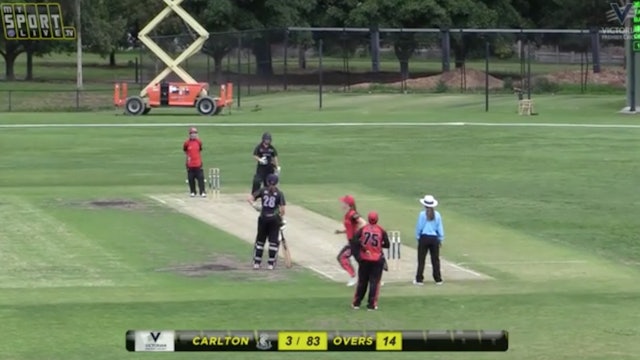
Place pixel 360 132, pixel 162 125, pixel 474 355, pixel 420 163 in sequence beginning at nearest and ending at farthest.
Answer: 1. pixel 474 355
2. pixel 420 163
3. pixel 360 132
4. pixel 162 125

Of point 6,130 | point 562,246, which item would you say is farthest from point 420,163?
point 6,130

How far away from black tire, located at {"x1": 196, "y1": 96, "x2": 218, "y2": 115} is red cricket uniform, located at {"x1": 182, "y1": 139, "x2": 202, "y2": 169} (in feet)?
111

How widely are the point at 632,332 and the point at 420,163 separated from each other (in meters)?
26.4

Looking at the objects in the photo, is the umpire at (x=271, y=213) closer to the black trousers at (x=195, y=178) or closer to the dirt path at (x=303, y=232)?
the dirt path at (x=303, y=232)

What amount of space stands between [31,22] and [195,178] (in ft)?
182

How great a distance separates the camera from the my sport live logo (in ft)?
271

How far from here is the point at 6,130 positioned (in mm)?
57438

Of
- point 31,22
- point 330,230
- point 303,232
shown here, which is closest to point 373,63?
point 31,22

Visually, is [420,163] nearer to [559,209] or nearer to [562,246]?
[559,209]

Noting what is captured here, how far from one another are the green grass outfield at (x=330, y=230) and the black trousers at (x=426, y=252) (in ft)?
1.42

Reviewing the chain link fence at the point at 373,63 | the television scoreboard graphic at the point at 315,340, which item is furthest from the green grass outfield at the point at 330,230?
the chain link fence at the point at 373,63

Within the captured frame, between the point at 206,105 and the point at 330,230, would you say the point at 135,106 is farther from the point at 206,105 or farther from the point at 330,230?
the point at 330,230

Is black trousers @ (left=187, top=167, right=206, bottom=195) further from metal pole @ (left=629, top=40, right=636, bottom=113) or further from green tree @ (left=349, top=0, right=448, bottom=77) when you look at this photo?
green tree @ (left=349, top=0, right=448, bottom=77)

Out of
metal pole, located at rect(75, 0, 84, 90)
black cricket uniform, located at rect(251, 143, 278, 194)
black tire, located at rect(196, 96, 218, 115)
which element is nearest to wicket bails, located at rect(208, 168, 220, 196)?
black cricket uniform, located at rect(251, 143, 278, 194)
